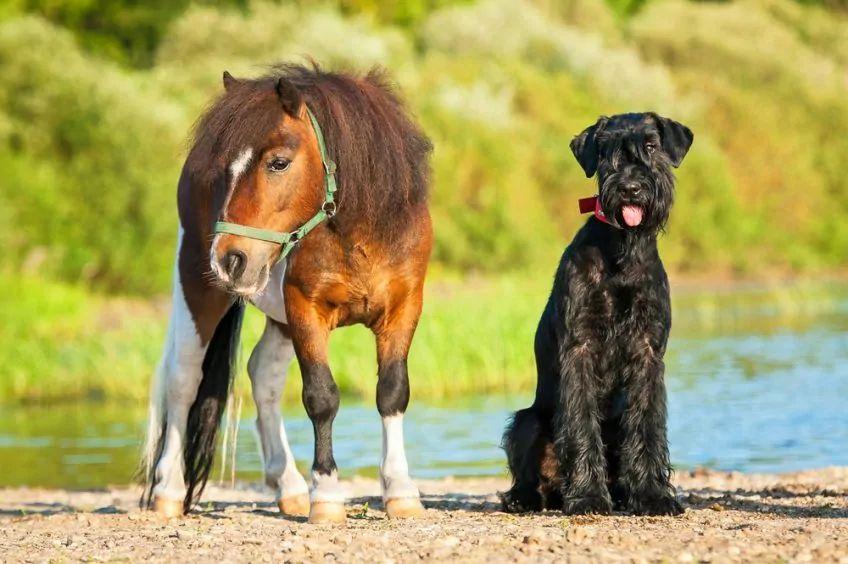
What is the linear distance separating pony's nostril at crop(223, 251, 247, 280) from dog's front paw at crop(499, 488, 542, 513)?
1790mm

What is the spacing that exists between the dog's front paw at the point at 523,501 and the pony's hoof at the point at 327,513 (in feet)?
2.79

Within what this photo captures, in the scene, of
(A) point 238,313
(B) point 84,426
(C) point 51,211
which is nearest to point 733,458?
(A) point 238,313

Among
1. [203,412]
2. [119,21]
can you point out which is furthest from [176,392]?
[119,21]

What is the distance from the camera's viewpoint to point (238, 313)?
8305 millimetres

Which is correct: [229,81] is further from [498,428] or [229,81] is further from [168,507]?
[498,428]

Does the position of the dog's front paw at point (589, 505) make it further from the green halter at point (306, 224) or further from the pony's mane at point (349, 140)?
the green halter at point (306, 224)

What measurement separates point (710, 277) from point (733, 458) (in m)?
30.1

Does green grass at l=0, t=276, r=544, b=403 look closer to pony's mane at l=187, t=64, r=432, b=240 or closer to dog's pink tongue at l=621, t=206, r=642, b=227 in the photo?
pony's mane at l=187, t=64, r=432, b=240

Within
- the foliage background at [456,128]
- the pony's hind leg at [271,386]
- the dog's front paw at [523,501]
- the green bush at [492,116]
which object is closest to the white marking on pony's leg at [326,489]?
the dog's front paw at [523,501]

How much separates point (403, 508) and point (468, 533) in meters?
1.03

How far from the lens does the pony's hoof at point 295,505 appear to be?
7777 millimetres

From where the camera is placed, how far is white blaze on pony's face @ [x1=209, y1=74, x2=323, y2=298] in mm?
6488

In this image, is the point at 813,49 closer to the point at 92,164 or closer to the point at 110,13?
the point at 110,13

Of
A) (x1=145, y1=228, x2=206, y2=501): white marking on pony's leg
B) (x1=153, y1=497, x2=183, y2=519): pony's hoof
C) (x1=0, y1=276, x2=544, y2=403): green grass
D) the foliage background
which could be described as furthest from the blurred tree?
(x1=153, y1=497, x2=183, y2=519): pony's hoof
